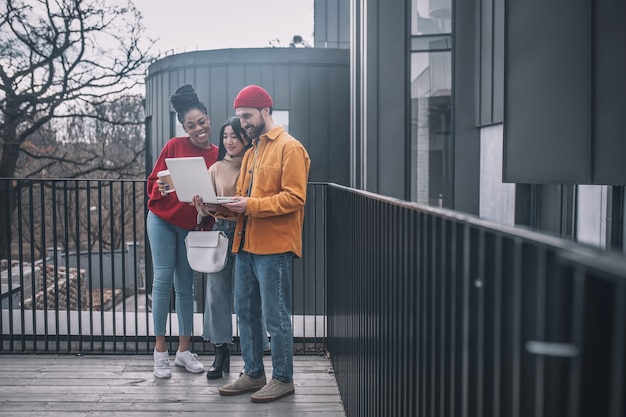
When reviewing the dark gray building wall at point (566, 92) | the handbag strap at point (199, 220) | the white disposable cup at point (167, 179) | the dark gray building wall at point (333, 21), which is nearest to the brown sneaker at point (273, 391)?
the handbag strap at point (199, 220)

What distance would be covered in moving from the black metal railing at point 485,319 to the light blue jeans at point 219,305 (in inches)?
61.4

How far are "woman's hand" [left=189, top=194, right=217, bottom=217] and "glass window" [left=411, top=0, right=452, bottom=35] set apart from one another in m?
4.49

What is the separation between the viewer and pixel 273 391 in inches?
146

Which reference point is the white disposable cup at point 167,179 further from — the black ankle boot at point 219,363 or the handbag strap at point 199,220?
the black ankle boot at point 219,363

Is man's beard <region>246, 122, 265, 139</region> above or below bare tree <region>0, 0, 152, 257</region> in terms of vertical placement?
below

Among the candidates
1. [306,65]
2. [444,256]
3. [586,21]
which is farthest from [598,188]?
[306,65]

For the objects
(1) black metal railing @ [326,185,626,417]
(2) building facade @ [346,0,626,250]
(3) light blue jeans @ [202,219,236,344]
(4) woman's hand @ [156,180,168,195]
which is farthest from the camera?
(2) building facade @ [346,0,626,250]

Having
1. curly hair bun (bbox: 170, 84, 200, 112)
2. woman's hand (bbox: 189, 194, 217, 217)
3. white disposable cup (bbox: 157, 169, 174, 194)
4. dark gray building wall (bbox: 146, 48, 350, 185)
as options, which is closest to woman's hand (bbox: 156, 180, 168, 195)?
white disposable cup (bbox: 157, 169, 174, 194)

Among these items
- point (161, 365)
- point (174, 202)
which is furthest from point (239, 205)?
point (161, 365)

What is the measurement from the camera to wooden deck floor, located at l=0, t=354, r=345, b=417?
3.59 metres

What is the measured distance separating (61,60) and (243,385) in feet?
46.6

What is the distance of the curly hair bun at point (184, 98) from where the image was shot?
3918 millimetres

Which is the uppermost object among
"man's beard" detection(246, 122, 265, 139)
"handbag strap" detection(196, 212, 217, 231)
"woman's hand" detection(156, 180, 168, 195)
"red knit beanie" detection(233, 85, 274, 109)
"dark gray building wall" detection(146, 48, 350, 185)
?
"dark gray building wall" detection(146, 48, 350, 185)

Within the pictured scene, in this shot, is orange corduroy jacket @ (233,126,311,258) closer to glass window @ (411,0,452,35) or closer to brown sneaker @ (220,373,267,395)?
brown sneaker @ (220,373,267,395)
